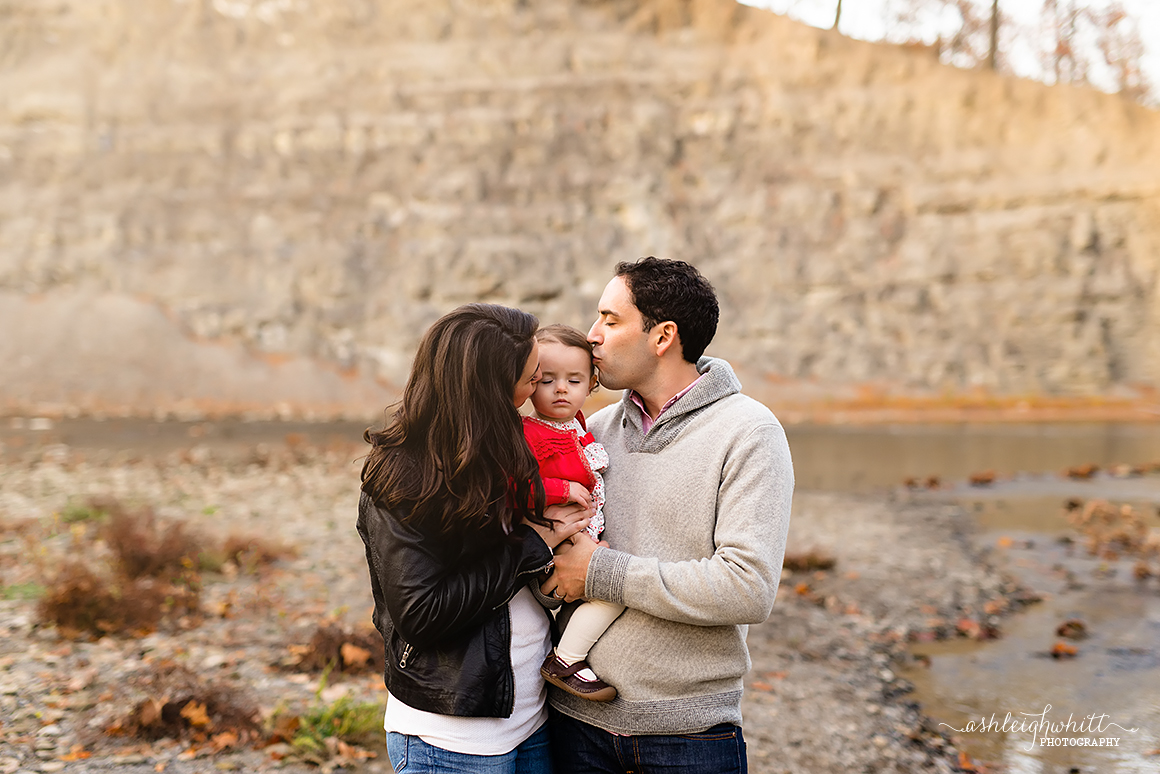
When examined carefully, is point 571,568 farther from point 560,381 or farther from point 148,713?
point 148,713

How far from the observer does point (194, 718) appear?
5211mm

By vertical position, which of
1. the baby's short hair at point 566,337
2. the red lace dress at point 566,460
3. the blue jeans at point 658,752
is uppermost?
the baby's short hair at point 566,337

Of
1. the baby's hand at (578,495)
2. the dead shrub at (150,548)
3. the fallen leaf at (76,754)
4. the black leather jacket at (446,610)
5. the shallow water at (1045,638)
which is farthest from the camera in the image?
the dead shrub at (150,548)

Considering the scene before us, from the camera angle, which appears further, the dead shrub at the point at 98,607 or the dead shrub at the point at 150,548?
the dead shrub at the point at 150,548

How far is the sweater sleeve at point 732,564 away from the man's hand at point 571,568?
→ 3 cm

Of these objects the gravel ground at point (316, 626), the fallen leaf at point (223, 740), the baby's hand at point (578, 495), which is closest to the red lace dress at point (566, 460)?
the baby's hand at point (578, 495)

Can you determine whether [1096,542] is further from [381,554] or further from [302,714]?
[381,554]

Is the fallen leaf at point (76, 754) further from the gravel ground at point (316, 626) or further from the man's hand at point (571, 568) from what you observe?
the man's hand at point (571, 568)

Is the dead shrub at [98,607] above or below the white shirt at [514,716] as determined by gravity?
below

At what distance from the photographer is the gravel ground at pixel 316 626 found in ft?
17.4

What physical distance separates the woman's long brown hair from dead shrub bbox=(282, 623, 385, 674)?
424 cm

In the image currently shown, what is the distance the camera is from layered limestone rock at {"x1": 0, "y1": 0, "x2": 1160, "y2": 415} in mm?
25984

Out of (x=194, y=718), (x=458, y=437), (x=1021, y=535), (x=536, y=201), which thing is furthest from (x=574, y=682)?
(x=536, y=201)

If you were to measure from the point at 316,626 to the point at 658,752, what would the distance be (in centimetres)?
522
